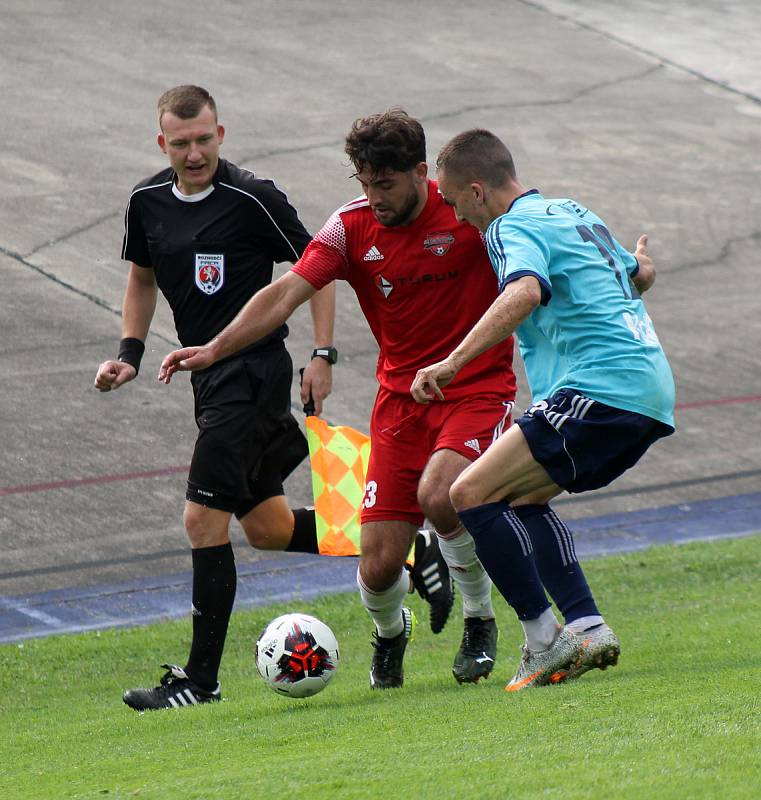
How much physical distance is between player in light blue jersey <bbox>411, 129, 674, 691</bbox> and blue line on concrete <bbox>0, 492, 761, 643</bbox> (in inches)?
125

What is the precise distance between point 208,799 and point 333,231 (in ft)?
8.63

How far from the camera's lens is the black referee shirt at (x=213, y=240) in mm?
6203

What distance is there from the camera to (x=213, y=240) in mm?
6188

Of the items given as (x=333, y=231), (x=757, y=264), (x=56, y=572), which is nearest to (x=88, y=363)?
(x=56, y=572)

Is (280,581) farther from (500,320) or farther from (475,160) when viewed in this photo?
(500,320)

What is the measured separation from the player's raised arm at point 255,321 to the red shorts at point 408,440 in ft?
1.96

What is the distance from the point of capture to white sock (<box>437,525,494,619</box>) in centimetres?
582

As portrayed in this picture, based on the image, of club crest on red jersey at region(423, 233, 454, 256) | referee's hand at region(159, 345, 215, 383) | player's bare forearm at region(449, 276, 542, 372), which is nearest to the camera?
player's bare forearm at region(449, 276, 542, 372)

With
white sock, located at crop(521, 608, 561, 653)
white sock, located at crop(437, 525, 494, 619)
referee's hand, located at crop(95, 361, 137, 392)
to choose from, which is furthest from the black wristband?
white sock, located at crop(521, 608, 561, 653)

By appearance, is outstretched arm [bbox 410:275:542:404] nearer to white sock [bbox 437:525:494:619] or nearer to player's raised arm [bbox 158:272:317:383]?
player's raised arm [bbox 158:272:317:383]

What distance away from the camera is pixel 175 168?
6211 millimetres

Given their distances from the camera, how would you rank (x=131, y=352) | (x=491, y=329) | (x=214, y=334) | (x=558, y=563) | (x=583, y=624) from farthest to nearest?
1. (x=131, y=352)
2. (x=214, y=334)
3. (x=558, y=563)
4. (x=583, y=624)
5. (x=491, y=329)

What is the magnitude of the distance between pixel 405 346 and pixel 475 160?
97 cm

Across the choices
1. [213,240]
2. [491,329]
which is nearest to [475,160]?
[491,329]
